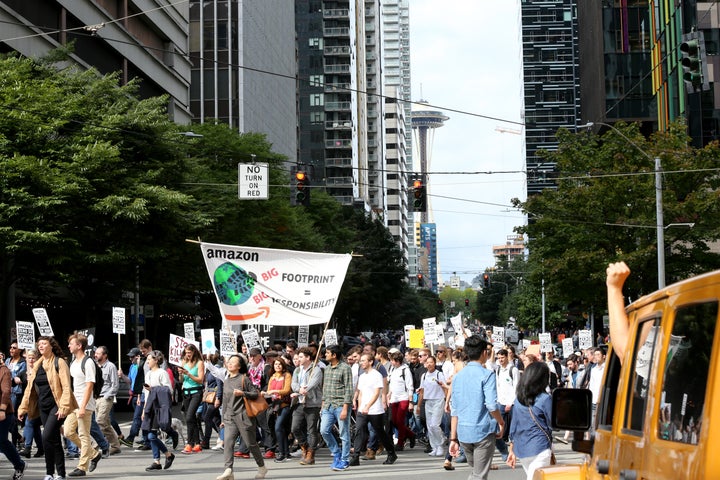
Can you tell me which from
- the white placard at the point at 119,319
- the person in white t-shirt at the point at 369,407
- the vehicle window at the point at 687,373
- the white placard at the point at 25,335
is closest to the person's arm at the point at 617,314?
the vehicle window at the point at 687,373

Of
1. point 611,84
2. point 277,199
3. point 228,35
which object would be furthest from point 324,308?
point 228,35

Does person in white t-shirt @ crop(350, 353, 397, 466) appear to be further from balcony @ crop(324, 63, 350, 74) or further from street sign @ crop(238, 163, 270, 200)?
balcony @ crop(324, 63, 350, 74)

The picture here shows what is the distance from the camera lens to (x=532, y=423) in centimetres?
989

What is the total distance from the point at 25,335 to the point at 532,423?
17031 millimetres

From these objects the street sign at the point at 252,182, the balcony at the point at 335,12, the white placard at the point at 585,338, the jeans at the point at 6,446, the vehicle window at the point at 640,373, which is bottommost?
the jeans at the point at 6,446

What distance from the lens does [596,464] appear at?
16.3 ft

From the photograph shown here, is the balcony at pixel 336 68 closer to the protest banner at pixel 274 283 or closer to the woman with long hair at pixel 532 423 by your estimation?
the protest banner at pixel 274 283

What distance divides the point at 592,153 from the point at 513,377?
2875 cm

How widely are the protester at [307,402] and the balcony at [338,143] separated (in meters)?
123

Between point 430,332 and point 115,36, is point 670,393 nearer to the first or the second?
point 430,332

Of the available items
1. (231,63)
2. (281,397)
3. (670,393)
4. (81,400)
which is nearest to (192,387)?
(281,397)

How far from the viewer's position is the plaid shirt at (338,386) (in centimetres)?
1705

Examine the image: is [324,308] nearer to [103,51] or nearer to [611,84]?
[103,51]

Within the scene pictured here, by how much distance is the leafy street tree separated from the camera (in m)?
42.8
